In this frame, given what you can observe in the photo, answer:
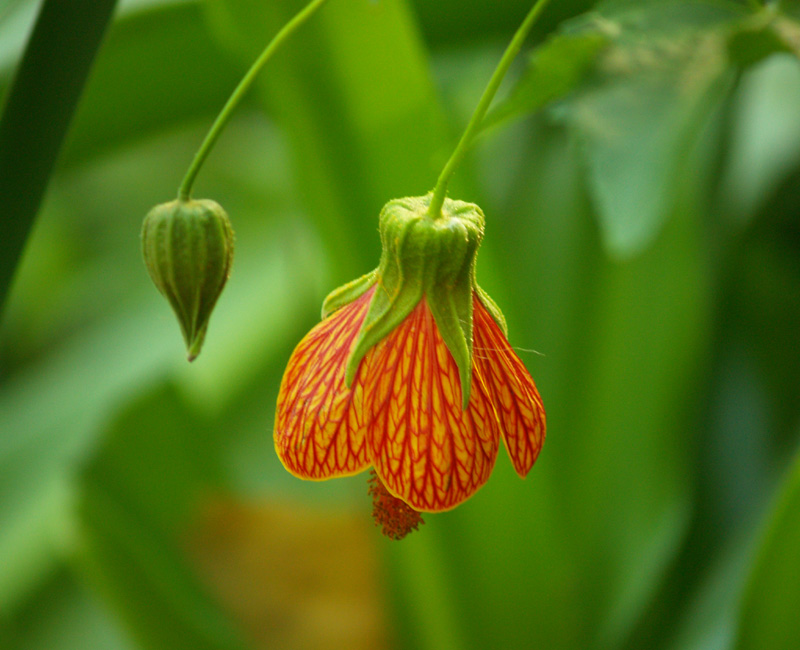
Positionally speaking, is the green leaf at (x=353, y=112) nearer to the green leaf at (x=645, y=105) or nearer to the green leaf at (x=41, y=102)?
the green leaf at (x=645, y=105)

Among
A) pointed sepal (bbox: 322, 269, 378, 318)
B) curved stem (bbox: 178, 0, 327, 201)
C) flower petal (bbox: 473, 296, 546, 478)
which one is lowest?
flower petal (bbox: 473, 296, 546, 478)

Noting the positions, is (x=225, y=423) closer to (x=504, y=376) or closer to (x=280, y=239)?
(x=280, y=239)

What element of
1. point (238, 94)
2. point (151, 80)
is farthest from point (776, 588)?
point (151, 80)

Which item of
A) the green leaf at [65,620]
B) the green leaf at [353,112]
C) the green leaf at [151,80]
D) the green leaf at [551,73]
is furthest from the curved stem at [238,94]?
the green leaf at [65,620]

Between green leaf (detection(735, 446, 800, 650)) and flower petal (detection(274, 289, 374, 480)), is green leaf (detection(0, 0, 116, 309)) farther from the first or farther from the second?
green leaf (detection(735, 446, 800, 650))

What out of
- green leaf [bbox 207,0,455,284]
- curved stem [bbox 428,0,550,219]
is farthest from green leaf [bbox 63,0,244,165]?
curved stem [bbox 428,0,550,219]

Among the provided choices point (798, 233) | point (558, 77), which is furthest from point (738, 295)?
point (558, 77)
